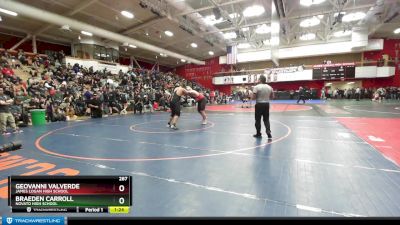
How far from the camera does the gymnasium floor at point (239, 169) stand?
101 inches

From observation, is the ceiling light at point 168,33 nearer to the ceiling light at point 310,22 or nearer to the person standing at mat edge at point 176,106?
the ceiling light at point 310,22

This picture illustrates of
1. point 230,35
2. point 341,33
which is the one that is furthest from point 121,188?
point 341,33

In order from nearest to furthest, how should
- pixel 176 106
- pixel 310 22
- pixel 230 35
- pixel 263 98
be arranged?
pixel 263 98 → pixel 176 106 → pixel 310 22 → pixel 230 35

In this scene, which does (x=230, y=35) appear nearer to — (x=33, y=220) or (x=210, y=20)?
(x=210, y=20)

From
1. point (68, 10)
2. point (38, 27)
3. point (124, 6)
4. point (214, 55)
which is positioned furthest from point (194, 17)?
point (214, 55)

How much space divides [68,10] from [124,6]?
3.77 m

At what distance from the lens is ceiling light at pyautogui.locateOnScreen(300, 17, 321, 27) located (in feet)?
69.6

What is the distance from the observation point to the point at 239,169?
148 inches

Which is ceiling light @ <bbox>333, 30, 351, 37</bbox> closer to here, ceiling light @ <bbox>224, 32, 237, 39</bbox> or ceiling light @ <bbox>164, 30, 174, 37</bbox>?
ceiling light @ <bbox>224, 32, 237, 39</bbox>

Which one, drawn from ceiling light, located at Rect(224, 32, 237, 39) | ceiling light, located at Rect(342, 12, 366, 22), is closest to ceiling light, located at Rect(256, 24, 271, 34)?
ceiling light, located at Rect(224, 32, 237, 39)
